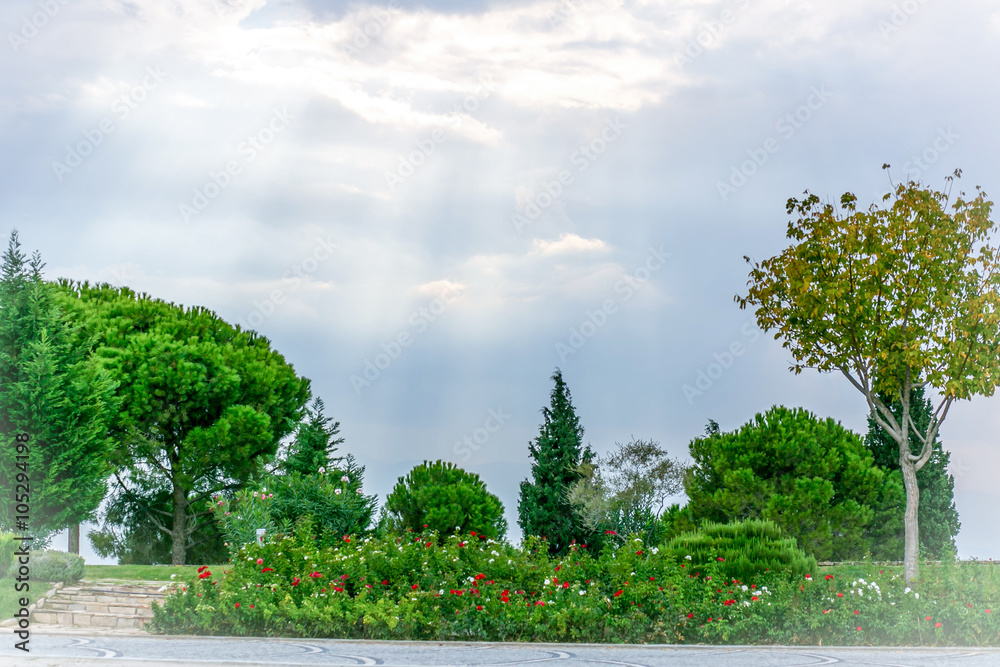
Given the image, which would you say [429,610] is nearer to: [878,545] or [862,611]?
[862,611]

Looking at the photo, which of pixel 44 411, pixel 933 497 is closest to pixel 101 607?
pixel 44 411

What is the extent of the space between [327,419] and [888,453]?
18213 millimetres

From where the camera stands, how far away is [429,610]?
34.0 feet

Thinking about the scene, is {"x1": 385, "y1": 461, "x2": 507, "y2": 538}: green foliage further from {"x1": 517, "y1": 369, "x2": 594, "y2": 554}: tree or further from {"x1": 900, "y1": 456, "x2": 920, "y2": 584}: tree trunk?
{"x1": 900, "y1": 456, "x2": 920, "y2": 584}: tree trunk

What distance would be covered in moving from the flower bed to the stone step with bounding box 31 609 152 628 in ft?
5.46

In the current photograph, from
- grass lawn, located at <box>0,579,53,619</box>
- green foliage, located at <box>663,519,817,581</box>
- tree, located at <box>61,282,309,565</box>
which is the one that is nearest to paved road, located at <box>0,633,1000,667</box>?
green foliage, located at <box>663,519,817,581</box>

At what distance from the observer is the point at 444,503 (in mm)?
22062

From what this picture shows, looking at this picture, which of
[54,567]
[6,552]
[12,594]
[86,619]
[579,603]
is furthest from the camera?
[6,552]

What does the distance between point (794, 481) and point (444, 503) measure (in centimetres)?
1014

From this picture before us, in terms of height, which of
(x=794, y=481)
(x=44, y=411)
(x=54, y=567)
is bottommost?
(x=54, y=567)

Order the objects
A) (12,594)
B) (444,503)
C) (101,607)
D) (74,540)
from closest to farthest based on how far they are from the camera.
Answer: (101,607) → (12,594) → (444,503) → (74,540)

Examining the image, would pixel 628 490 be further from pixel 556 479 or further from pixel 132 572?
pixel 132 572

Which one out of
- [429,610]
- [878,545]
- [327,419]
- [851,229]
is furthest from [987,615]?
[327,419]

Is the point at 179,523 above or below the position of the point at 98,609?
A: below
